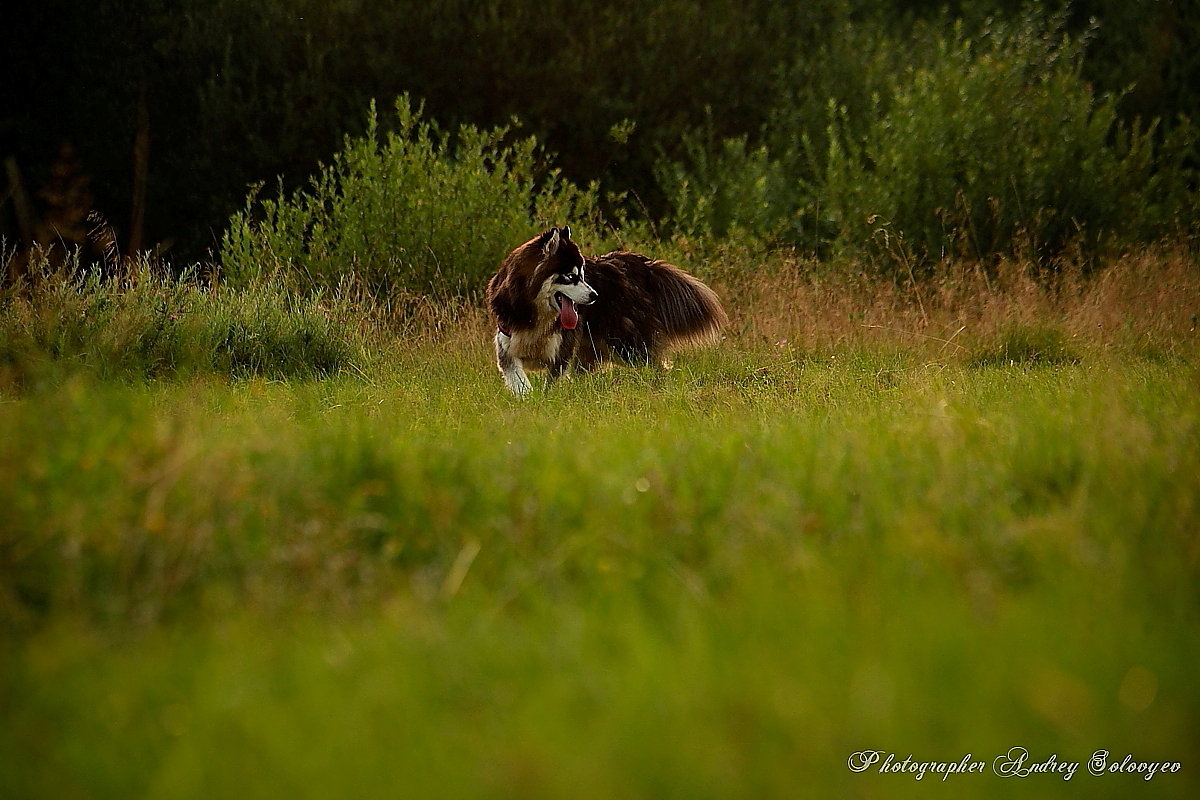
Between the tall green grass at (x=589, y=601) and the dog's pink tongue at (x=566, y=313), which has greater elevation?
the tall green grass at (x=589, y=601)

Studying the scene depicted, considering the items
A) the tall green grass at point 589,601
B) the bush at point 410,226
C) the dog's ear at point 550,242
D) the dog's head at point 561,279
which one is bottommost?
the bush at point 410,226

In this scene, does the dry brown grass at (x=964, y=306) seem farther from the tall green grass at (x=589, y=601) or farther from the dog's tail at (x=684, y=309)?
the tall green grass at (x=589, y=601)

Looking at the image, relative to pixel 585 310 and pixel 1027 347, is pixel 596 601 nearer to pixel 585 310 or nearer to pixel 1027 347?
pixel 585 310

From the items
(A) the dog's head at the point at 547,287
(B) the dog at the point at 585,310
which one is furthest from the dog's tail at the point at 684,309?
(A) the dog's head at the point at 547,287

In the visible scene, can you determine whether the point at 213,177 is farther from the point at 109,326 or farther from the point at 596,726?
the point at 596,726

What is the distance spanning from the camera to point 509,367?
26.2 feet

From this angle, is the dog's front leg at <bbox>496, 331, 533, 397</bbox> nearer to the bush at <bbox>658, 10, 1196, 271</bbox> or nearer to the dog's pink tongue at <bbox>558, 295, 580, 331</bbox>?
the dog's pink tongue at <bbox>558, 295, 580, 331</bbox>

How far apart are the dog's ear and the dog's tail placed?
111cm

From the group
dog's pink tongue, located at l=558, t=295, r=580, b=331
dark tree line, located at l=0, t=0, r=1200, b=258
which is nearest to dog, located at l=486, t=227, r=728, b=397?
dog's pink tongue, located at l=558, t=295, r=580, b=331

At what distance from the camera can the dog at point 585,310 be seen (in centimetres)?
810

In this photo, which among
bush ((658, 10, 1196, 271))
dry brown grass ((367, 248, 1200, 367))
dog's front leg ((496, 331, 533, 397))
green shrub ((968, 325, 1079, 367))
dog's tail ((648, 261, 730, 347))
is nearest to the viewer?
dog's front leg ((496, 331, 533, 397))

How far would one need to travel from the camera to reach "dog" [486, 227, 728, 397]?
26.6ft

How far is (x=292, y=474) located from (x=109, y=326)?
15.3ft

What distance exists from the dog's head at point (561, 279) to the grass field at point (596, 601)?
259 centimetres
